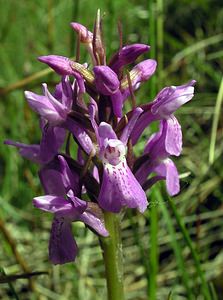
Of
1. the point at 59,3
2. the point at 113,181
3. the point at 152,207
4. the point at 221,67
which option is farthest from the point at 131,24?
the point at 113,181

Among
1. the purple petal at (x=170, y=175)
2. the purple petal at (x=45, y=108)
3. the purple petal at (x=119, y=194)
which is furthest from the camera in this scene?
the purple petal at (x=170, y=175)

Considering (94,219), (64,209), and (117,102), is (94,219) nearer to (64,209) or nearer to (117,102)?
(64,209)

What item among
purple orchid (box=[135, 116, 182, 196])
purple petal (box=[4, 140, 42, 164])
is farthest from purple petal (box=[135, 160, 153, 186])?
purple petal (box=[4, 140, 42, 164])

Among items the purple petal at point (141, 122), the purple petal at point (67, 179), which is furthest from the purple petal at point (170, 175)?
the purple petal at point (67, 179)

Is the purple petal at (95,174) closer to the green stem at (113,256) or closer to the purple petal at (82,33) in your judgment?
the green stem at (113,256)

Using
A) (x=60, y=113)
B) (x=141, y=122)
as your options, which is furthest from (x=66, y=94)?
(x=141, y=122)

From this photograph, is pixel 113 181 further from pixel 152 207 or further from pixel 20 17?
pixel 20 17

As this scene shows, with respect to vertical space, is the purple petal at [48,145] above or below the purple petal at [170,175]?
above
